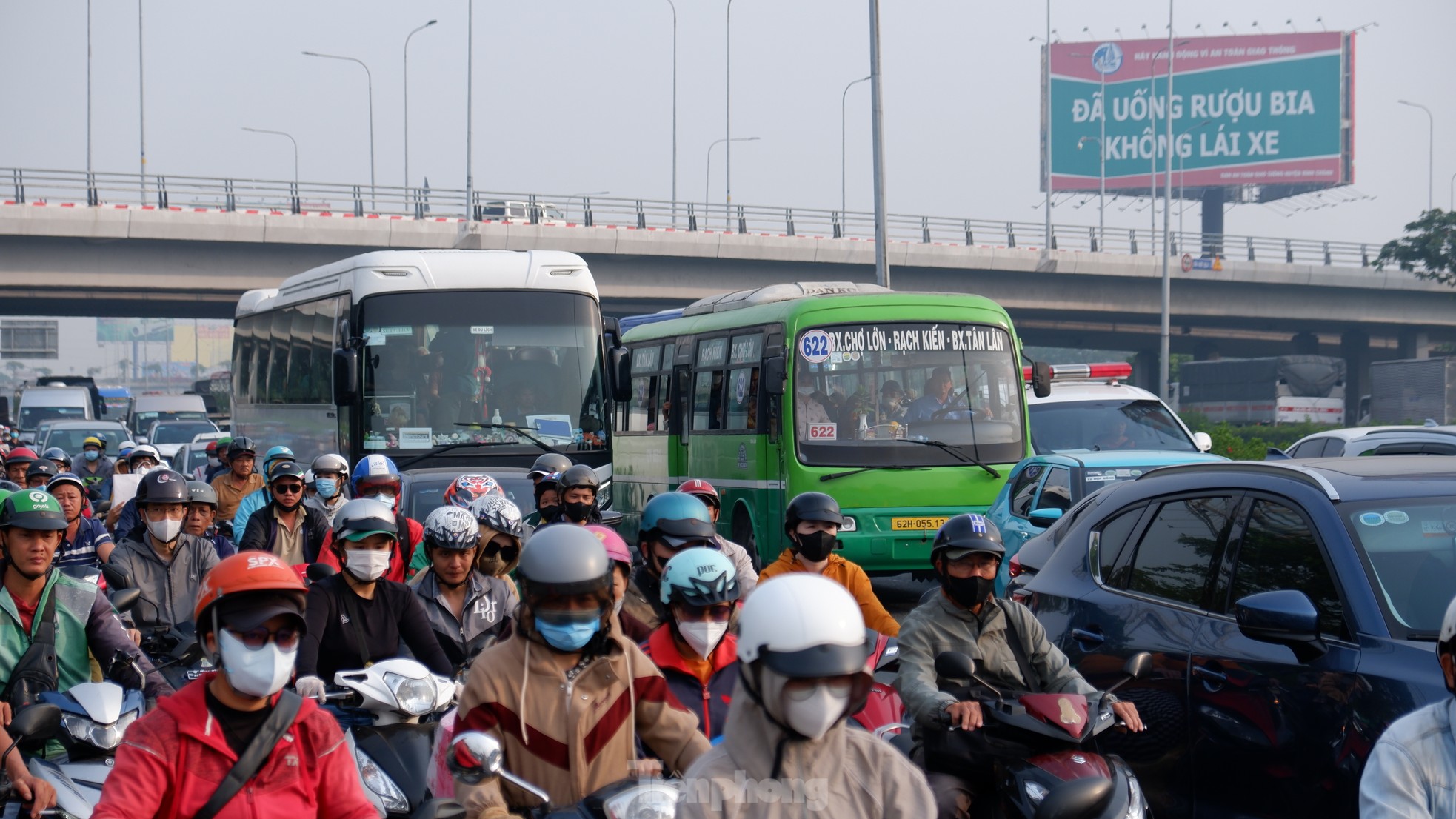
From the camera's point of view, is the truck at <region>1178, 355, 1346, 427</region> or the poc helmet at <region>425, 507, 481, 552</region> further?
the truck at <region>1178, 355, 1346, 427</region>

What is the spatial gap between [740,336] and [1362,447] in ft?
21.3

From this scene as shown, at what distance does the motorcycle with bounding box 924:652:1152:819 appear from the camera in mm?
4258

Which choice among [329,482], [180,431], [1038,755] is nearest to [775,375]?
[329,482]

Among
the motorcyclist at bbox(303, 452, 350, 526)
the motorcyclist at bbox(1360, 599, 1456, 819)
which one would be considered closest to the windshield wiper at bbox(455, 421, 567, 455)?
the motorcyclist at bbox(303, 452, 350, 526)

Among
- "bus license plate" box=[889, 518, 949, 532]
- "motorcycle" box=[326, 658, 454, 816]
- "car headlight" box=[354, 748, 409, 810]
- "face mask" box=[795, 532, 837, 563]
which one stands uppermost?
"face mask" box=[795, 532, 837, 563]

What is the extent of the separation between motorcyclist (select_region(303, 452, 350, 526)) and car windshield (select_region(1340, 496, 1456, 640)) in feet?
19.7

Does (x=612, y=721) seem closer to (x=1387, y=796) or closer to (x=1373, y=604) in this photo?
(x=1387, y=796)

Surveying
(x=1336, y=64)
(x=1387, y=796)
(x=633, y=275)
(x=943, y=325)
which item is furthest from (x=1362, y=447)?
(x=1336, y=64)

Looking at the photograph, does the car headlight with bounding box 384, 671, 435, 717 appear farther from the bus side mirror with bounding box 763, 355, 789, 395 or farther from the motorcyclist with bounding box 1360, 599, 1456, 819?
the bus side mirror with bounding box 763, 355, 789, 395

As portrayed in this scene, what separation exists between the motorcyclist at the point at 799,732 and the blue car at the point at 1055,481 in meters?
8.62

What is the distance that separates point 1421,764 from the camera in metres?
3.05

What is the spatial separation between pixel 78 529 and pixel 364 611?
13.8ft

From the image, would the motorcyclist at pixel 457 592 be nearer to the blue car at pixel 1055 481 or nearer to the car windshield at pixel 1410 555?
the car windshield at pixel 1410 555

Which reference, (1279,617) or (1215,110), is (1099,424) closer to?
(1279,617)
